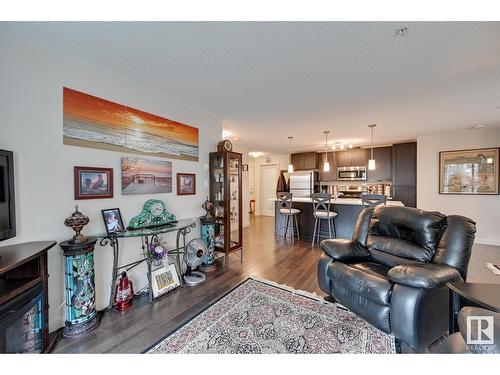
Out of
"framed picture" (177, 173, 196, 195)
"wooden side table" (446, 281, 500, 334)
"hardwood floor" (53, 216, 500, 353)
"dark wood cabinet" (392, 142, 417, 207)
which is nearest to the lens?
"wooden side table" (446, 281, 500, 334)

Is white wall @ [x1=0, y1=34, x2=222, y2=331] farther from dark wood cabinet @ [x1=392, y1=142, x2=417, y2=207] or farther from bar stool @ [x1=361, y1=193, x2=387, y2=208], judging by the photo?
dark wood cabinet @ [x1=392, y1=142, x2=417, y2=207]

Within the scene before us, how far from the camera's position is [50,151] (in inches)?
66.2

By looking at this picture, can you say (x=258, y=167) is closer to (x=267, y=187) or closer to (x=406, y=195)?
(x=267, y=187)

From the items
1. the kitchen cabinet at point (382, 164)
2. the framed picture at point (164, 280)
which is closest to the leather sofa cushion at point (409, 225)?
the framed picture at point (164, 280)

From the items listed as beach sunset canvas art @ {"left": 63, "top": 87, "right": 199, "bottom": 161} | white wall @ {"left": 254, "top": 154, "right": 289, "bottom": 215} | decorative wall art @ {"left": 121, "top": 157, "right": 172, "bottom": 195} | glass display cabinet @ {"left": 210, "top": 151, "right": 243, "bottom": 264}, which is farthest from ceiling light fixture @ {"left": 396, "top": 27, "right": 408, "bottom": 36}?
white wall @ {"left": 254, "top": 154, "right": 289, "bottom": 215}

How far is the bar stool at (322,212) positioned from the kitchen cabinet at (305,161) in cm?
242

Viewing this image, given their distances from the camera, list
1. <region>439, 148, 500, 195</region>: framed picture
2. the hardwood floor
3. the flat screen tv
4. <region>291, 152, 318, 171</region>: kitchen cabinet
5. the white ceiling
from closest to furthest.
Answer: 1. the flat screen tv
2. the white ceiling
3. the hardwood floor
4. <region>439, 148, 500, 195</region>: framed picture
5. <region>291, 152, 318, 171</region>: kitchen cabinet

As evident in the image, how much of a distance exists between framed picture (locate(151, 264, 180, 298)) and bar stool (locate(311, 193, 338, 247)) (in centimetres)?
285

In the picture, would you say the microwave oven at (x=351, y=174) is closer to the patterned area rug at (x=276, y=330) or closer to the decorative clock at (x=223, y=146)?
the decorative clock at (x=223, y=146)

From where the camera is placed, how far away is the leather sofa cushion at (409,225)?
1.84 metres

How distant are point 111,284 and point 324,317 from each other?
2.11 metres

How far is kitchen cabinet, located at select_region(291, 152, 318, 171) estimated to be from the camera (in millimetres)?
6401
